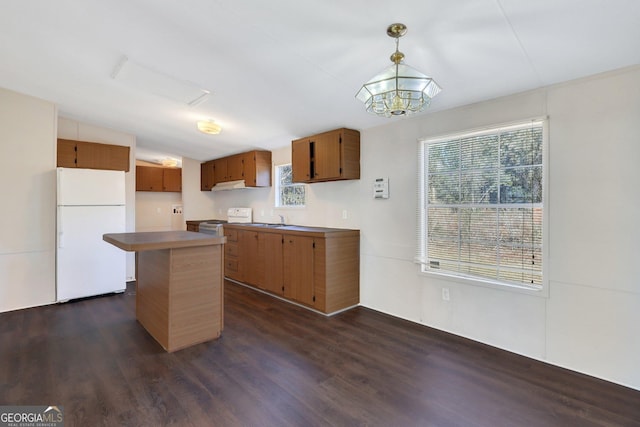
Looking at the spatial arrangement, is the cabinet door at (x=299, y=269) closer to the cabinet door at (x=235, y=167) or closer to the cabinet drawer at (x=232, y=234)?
the cabinet drawer at (x=232, y=234)

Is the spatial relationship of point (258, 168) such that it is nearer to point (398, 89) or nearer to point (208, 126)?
point (208, 126)

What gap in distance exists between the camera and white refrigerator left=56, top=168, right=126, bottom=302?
3832 mm

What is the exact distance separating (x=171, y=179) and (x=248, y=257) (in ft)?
12.7

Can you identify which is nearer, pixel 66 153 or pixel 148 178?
pixel 66 153

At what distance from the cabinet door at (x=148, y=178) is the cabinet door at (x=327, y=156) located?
4793 mm

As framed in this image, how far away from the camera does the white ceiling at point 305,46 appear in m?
1.67

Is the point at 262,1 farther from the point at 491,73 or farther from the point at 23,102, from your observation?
→ the point at 23,102

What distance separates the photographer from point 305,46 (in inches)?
82.4

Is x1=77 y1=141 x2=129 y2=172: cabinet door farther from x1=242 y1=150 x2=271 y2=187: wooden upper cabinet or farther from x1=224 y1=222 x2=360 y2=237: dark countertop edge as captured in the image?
x1=224 y1=222 x2=360 y2=237: dark countertop edge

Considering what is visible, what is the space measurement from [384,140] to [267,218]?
8.63 ft

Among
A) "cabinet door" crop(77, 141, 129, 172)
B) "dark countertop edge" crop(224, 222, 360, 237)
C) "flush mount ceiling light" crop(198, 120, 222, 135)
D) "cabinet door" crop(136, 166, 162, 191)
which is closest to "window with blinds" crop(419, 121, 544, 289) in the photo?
"dark countertop edge" crop(224, 222, 360, 237)

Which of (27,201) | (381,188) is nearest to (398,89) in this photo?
(381,188)

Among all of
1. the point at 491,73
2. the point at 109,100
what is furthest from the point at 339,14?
the point at 109,100

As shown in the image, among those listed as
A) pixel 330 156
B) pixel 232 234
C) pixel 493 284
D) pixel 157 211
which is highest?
pixel 330 156
